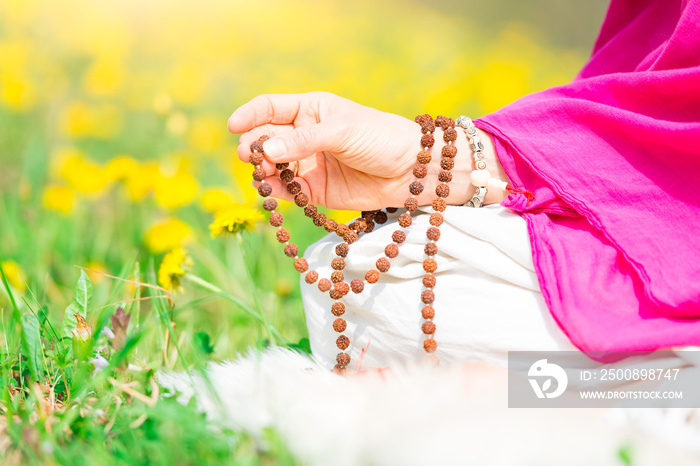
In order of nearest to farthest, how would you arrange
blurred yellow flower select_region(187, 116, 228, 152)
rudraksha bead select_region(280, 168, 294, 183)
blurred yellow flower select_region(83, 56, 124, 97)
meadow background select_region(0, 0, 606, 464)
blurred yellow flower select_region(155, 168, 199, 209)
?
meadow background select_region(0, 0, 606, 464) < rudraksha bead select_region(280, 168, 294, 183) < blurred yellow flower select_region(155, 168, 199, 209) < blurred yellow flower select_region(187, 116, 228, 152) < blurred yellow flower select_region(83, 56, 124, 97)

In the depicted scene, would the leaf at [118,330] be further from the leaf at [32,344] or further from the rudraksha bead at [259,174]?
the rudraksha bead at [259,174]

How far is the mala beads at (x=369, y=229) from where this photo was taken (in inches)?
35.7

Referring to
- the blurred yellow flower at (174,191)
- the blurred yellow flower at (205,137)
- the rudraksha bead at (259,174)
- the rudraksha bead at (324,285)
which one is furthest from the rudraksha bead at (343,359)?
the blurred yellow flower at (205,137)

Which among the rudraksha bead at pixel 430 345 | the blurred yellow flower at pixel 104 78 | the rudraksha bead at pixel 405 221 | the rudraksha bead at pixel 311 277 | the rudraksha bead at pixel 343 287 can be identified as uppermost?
the blurred yellow flower at pixel 104 78

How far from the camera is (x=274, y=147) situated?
0.91 m

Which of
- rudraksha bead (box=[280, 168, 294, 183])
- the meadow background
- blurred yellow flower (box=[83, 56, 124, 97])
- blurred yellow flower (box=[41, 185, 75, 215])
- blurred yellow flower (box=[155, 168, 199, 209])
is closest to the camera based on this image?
the meadow background

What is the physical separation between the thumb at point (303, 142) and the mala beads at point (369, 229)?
0.13 ft

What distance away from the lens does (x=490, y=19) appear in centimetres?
672

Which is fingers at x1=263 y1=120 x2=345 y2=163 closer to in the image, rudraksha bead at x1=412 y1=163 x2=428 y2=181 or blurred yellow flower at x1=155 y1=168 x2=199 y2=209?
rudraksha bead at x1=412 y1=163 x2=428 y2=181

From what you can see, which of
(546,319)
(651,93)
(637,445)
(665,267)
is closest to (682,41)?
(651,93)

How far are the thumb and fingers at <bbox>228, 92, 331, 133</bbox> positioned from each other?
0.34ft

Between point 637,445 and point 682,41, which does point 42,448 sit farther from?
point 682,41

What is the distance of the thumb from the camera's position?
0.90 meters

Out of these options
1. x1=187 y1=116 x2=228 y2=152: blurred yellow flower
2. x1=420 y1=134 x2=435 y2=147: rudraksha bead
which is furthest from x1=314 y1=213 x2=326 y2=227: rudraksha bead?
x1=187 y1=116 x2=228 y2=152: blurred yellow flower
